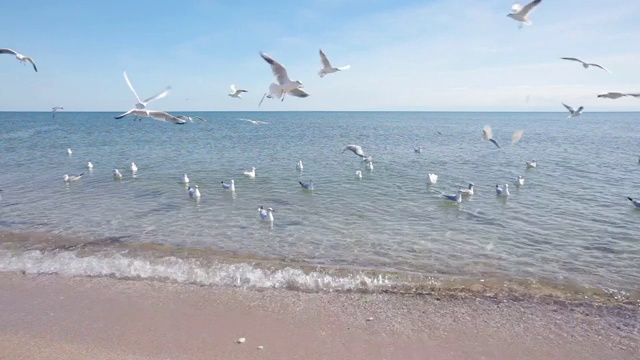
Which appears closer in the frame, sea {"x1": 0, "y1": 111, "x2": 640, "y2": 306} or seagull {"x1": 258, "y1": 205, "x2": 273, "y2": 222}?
sea {"x1": 0, "y1": 111, "x2": 640, "y2": 306}

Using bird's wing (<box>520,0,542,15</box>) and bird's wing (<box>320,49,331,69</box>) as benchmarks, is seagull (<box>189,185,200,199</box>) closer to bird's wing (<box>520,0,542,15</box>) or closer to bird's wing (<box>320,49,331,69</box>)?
bird's wing (<box>320,49,331,69</box>)

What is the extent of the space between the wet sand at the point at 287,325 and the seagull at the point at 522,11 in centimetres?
599

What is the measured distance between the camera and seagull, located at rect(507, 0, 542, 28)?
9133 millimetres

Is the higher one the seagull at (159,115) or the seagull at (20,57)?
the seagull at (20,57)

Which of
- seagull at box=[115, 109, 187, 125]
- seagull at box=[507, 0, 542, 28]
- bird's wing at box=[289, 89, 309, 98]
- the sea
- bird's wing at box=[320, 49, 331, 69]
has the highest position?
seagull at box=[507, 0, 542, 28]

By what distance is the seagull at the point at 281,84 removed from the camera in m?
8.15

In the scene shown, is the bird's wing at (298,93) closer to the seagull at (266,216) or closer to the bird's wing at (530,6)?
the bird's wing at (530,6)

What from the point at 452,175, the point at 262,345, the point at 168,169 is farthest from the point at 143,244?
the point at 452,175

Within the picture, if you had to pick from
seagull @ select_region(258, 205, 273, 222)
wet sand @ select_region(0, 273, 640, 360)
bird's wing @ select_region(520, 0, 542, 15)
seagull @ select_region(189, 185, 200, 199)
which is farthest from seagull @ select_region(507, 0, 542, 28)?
Result: seagull @ select_region(189, 185, 200, 199)

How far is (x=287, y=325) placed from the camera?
6984mm

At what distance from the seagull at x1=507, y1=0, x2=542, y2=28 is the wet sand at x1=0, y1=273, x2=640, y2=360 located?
5.99 meters

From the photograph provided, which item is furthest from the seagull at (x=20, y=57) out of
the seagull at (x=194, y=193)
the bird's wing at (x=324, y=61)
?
the seagull at (x=194, y=193)

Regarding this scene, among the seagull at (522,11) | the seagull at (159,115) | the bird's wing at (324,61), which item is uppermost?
the seagull at (522,11)

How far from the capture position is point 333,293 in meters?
8.26
